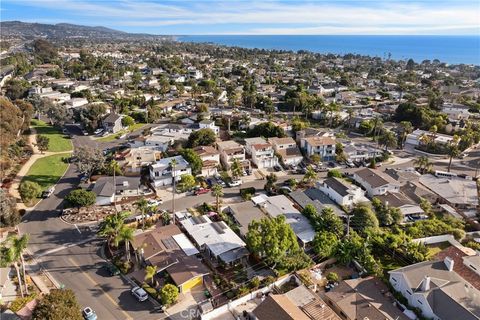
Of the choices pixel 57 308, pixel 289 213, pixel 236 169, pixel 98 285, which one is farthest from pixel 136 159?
pixel 57 308

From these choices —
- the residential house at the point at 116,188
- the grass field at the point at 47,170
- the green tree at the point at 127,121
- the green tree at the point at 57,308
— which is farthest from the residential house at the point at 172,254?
the green tree at the point at 127,121

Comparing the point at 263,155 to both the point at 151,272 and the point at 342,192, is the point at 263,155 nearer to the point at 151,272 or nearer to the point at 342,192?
the point at 342,192

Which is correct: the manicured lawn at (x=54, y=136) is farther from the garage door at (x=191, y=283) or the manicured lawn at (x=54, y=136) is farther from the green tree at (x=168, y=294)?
the green tree at (x=168, y=294)

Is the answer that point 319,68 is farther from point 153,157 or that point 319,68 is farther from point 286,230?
point 286,230

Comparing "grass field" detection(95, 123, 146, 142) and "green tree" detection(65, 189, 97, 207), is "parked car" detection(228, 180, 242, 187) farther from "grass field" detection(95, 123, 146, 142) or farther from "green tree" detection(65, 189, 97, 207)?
"grass field" detection(95, 123, 146, 142)

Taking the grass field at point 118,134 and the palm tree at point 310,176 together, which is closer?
the palm tree at point 310,176

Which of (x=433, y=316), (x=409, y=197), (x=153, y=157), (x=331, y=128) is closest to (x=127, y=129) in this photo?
(x=153, y=157)
